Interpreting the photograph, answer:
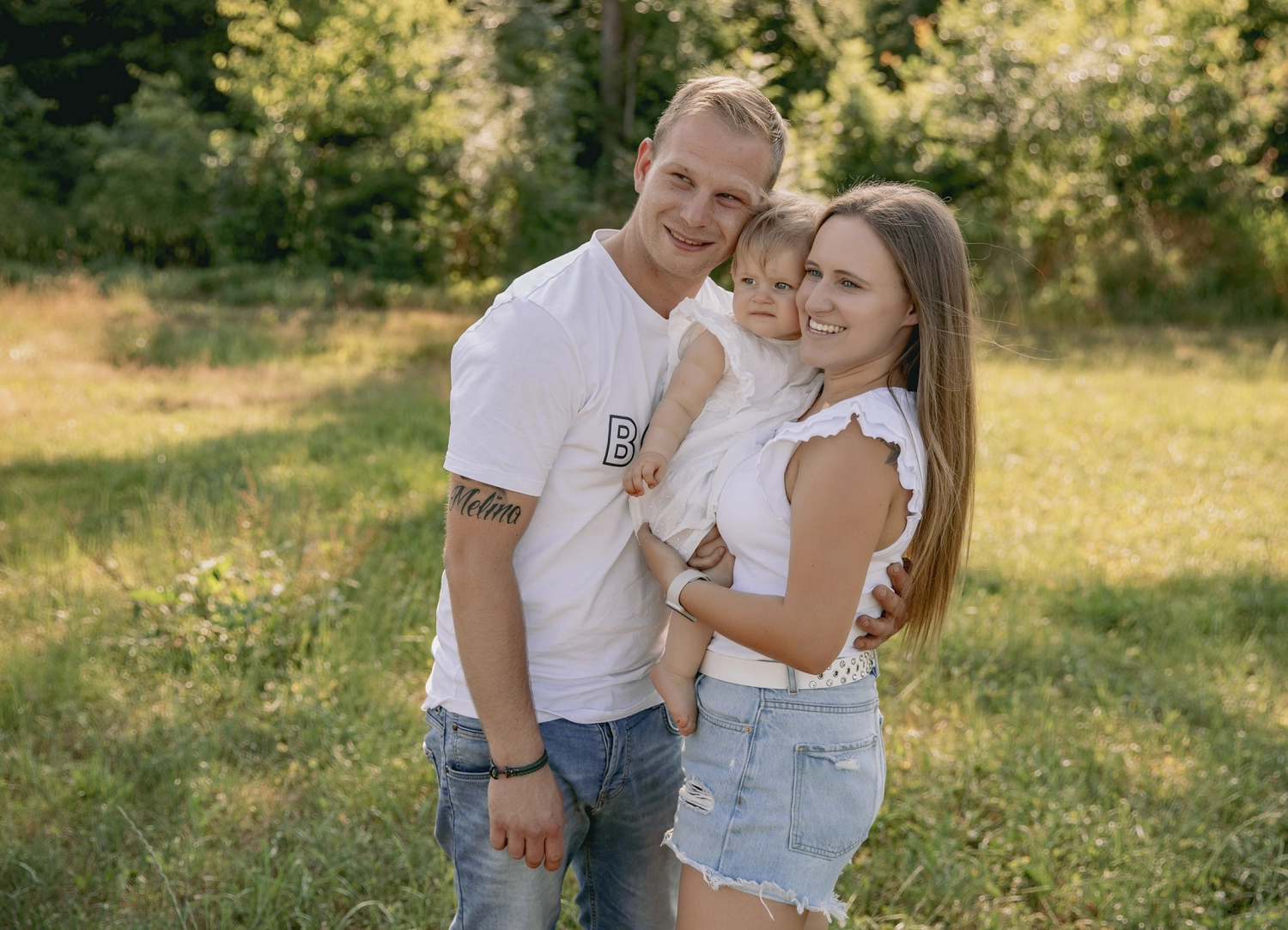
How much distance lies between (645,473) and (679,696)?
0.47m

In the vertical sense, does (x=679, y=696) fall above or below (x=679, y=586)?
below

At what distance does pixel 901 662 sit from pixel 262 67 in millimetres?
13255

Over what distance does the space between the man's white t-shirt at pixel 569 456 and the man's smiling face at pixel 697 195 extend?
0.12 meters

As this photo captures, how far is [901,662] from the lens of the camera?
460 centimetres

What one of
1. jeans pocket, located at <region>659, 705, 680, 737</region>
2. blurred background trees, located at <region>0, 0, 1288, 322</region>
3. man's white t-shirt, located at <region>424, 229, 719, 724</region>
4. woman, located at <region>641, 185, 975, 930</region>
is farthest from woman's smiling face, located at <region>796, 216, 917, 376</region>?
blurred background trees, located at <region>0, 0, 1288, 322</region>

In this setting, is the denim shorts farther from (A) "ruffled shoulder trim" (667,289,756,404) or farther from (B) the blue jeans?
(A) "ruffled shoulder trim" (667,289,756,404)

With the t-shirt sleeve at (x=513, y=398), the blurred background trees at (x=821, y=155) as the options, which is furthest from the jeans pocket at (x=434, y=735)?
the blurred background trees at (x=821, y=155)

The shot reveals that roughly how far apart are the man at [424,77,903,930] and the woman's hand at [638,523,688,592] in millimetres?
52

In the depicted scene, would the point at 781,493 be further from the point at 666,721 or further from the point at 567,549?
the point at 666,721

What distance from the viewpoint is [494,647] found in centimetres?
205

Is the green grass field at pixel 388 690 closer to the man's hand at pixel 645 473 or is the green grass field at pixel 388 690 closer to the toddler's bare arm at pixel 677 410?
the toddler's bare arm at pixel 677 410

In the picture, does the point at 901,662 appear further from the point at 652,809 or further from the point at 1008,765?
the point at 652,809

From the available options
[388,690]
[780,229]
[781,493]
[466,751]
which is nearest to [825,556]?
[781,493]

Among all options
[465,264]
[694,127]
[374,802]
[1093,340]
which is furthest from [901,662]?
[465,264]
